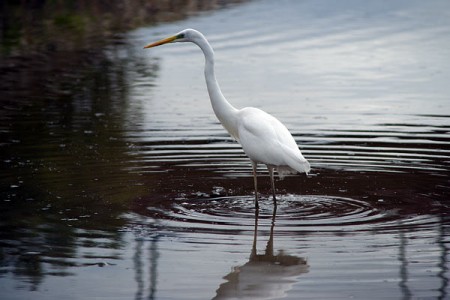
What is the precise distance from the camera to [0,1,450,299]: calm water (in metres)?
7.59

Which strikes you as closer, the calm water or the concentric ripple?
the calm water

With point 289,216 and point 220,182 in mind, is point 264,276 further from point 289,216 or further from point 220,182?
point 220,182

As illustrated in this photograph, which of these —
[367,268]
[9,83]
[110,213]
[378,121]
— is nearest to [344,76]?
[378,121]

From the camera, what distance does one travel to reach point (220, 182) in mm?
10914

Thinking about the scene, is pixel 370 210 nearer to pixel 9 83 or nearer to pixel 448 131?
pixel 448 131

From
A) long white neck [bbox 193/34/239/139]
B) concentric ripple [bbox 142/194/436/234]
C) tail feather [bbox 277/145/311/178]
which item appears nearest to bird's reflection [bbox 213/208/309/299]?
concentric ripple [bbox 142/194/436/234]

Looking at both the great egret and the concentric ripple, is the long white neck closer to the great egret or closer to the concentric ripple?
the great egret

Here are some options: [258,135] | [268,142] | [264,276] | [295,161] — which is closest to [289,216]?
[295,161]

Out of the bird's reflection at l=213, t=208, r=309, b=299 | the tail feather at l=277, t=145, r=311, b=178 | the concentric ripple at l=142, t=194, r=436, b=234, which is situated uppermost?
the tail feather at l=277, t=145, r=311, b=178

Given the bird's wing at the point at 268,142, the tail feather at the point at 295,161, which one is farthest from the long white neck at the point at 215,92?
the tail feather at the point at 295,161

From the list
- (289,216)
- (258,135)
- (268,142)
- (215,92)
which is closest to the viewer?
(289,216)

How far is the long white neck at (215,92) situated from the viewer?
34.1 feet

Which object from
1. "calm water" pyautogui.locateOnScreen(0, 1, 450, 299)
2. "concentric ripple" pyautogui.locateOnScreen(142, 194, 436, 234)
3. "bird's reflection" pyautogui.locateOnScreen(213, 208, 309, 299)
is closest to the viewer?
"bird's reflection" pyautogui.locateOnScreen(213, 208, 309, 299)

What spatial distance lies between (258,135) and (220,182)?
1104 millimetres
